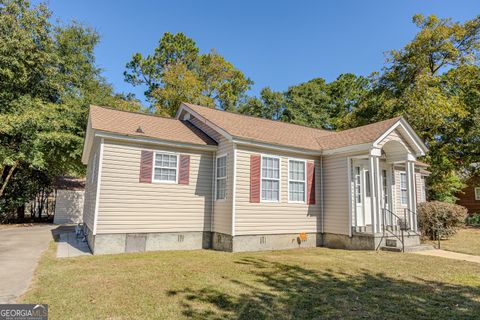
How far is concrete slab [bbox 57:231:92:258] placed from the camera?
8.97 metres

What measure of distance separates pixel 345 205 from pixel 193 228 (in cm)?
566

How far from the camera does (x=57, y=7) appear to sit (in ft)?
63.6

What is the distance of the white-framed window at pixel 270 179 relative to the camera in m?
10.7

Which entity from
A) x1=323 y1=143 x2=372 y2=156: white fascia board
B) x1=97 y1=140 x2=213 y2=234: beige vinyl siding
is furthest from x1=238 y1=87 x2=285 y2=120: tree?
x1=97 y1=140 x2=213 y2=234: beige vinyl siding

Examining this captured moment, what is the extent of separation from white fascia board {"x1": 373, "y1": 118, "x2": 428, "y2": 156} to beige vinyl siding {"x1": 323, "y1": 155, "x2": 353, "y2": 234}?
146 cm

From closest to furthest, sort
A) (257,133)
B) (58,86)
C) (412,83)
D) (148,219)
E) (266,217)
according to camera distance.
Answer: (148,219) < (266,217) < (257,133) < (58,86) < (412,83)

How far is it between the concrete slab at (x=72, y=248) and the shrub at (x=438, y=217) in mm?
13273

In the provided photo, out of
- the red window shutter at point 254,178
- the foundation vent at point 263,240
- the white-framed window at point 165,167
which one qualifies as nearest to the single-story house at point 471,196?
the foundation vent at point 263,240

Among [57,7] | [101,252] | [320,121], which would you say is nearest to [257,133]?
[101,252]

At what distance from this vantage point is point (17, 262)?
25.8 feet

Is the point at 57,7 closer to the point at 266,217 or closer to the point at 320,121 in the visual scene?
the point at 266,217

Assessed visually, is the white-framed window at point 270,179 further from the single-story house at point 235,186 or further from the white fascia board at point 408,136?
the white fascia board at point 408,136

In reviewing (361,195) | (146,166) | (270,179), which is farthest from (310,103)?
(146,166)

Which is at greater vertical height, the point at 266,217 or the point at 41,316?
the point at 266,217
